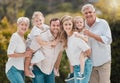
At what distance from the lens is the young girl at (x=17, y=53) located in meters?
6.29

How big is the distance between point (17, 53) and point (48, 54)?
17.6 inches

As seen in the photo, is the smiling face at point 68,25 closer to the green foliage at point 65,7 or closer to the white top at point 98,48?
the white top at point 98,48

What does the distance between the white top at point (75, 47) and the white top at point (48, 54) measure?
313mm

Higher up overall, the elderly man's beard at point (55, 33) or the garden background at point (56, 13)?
the elderly man's beard at point (55, 33)

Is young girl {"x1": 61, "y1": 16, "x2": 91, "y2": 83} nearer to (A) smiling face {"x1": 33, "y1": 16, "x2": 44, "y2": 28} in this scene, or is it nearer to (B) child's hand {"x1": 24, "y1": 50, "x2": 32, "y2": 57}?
(A) smiling face {"x1": 33, "y1": 16, "x2": 44, "y2": 28}

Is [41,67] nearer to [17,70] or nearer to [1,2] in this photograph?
[17,70]

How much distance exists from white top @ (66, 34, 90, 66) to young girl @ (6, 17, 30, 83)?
0.65 m

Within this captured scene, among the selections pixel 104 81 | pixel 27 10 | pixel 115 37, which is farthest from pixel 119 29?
pixel 27 10

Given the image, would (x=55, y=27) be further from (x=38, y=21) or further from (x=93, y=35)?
(x=93, y=35)

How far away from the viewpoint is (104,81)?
7000mm

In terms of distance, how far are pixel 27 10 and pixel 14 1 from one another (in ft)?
9.55

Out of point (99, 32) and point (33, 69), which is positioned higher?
point (99, 32)

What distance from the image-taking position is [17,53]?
6.30 meters

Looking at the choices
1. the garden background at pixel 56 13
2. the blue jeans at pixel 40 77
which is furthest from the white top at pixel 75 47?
the garden background at pixel 56 13
